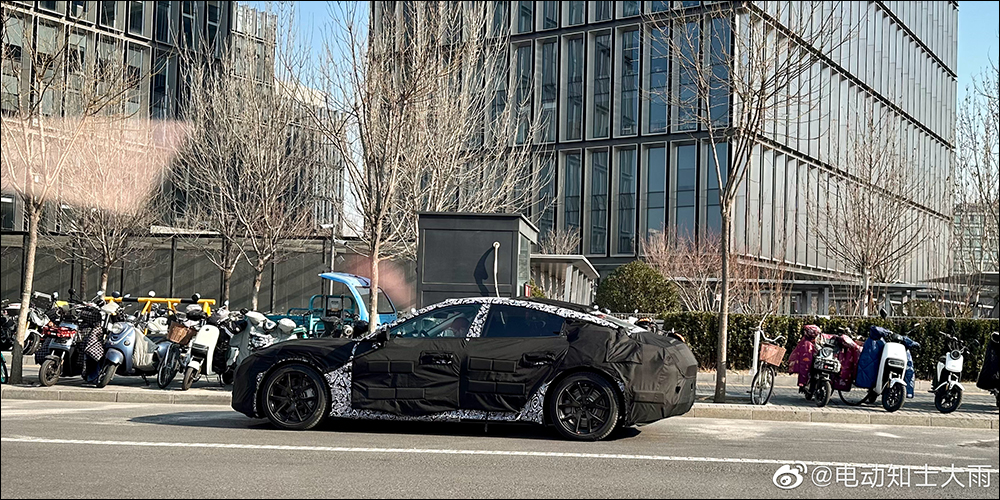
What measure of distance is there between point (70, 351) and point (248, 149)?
15850mm

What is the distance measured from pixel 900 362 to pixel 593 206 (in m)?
34.7

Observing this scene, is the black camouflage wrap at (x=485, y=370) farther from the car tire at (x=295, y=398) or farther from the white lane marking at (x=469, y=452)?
the white lane marking at (x=469, y=452)

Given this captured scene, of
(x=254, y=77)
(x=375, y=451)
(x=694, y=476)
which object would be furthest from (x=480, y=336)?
(x=254, y=77)

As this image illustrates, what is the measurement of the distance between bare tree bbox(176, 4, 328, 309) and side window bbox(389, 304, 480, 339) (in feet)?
61.3

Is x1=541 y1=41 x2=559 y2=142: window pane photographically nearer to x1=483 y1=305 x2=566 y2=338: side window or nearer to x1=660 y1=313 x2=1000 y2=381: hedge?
x1=660 y1=313 x2=1000 y2=381: hedge

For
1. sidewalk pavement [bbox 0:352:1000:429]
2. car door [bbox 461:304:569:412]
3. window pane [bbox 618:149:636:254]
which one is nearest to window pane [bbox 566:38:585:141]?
window pane [bbox 618:149:636:254]

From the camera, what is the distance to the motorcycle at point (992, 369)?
13188mm

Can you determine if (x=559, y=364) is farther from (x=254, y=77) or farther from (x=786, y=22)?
(x=254, y=77)

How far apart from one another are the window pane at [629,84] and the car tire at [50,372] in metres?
34.9

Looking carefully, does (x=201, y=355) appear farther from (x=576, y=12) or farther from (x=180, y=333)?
(x=576, y=12)

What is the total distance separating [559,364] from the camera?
9.98 meters

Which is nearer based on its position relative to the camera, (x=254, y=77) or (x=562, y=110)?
(x=254, y=77)

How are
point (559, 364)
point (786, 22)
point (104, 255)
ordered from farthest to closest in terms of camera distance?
Answer: 1. point (104, 255)
2. point (786, 22)
3. point (559, 364)

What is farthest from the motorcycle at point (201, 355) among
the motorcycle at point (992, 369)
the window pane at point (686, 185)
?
the window pane at point (686, 185)
